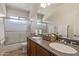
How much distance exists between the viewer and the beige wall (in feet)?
4.19

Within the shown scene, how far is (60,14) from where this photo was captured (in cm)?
136

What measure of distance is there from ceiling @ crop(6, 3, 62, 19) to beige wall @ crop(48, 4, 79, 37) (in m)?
0.06

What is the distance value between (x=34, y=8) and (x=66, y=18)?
48 cm

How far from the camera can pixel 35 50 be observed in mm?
1385

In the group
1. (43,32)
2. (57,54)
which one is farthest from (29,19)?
(57,54)

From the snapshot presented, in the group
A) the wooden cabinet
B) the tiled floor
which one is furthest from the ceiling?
the tiled floor

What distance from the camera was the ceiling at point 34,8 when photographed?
4.23 feet

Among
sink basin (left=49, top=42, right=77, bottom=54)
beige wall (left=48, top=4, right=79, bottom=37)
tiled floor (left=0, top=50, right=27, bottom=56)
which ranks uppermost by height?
beige wall (left=48, top=4, right=79, bottom=37)

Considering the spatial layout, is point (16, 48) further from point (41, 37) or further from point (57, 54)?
point (57, 54)

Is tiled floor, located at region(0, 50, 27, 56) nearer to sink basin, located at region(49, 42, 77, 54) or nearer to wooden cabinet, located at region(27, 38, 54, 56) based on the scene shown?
wooden cabinet, located at region(27, 38, 54, 56)

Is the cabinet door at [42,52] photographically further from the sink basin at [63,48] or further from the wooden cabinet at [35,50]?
the sink basin at [63,48]

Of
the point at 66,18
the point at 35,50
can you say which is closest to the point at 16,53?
the point at 35,50

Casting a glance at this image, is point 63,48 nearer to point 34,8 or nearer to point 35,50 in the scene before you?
point 35,50

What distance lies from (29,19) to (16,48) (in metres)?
0.47
